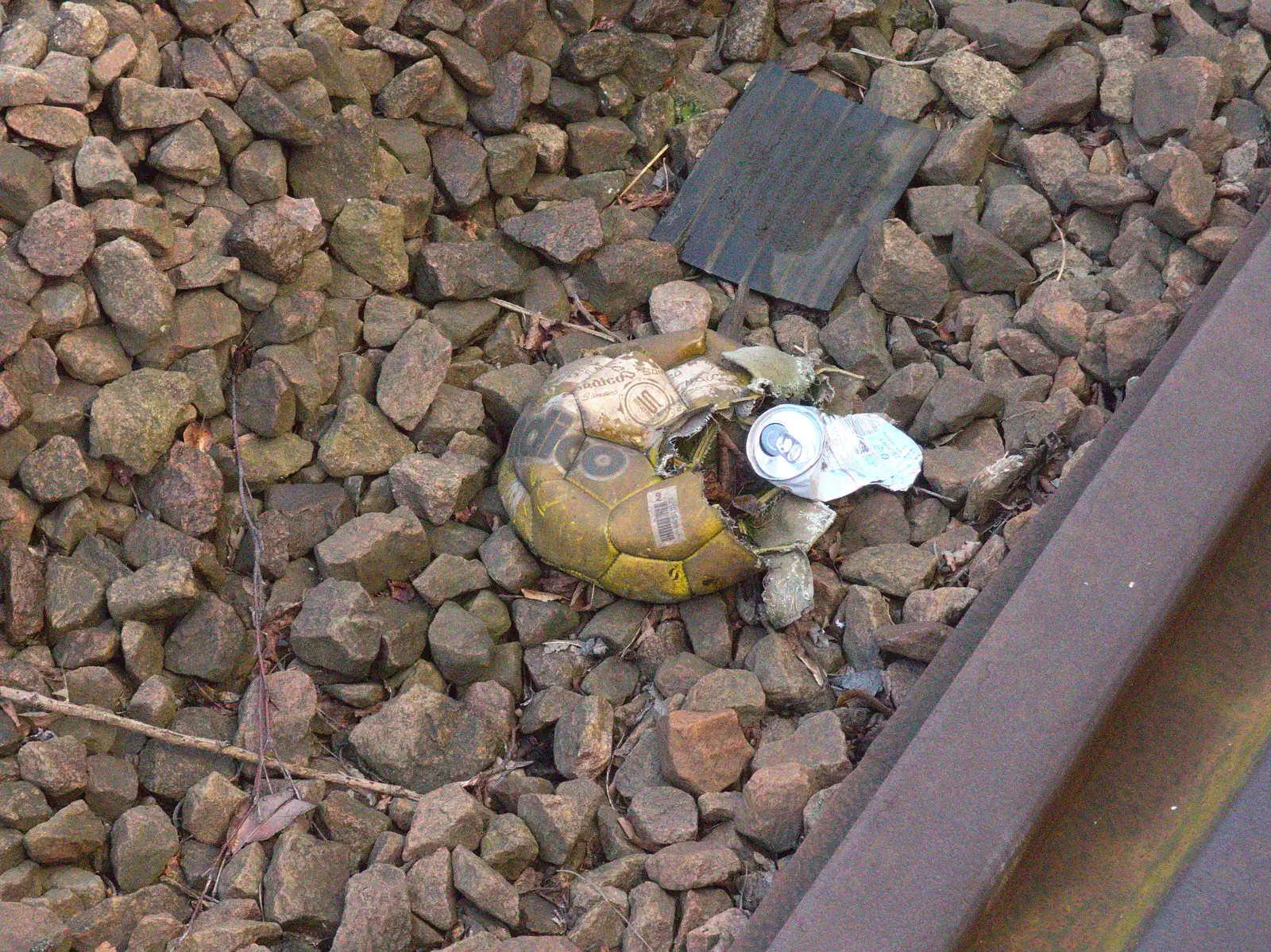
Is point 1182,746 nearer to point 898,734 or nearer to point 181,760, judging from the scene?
point 898,734

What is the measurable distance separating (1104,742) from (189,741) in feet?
7.17

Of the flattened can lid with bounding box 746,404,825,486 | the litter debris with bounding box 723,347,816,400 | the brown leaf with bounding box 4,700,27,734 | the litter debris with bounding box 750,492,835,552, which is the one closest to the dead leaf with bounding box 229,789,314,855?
the brown leaf with bounding box 4,700,27,734

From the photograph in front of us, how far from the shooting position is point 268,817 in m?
3.23

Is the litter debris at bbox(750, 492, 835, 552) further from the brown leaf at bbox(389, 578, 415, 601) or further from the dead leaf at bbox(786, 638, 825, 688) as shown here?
the brown leaf at bbox(389, 578, 415, 601)

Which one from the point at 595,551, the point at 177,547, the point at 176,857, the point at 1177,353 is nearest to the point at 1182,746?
the point at 1177,353

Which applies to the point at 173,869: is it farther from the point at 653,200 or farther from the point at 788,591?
the point at 653,200

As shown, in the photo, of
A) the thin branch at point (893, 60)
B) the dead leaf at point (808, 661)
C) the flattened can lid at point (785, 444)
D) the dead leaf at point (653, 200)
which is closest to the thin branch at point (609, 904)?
the dead leaf at point (808, 661)

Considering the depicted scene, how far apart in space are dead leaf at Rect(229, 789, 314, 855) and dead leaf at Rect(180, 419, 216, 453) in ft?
3.63

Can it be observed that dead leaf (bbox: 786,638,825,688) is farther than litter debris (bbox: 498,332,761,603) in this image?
No

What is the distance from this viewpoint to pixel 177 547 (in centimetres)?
361

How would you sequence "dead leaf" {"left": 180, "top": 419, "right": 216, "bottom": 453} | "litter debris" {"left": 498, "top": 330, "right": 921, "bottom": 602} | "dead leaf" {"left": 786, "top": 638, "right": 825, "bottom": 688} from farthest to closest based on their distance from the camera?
"dead leaf" {"left": 180, "top": 419, "right": 216, "bottom": 453}, "litter debris" {"left": 498, "top": 330, "right": 921, "bottom": 602}, "dead leaf" {"left": 786, "top": 638, "right": 825, "bottom": 688}

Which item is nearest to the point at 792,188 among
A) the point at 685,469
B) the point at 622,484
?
the point at 685,469

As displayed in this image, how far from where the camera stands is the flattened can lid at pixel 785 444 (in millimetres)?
3854

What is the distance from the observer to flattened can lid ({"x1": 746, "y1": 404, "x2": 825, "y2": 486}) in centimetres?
385
